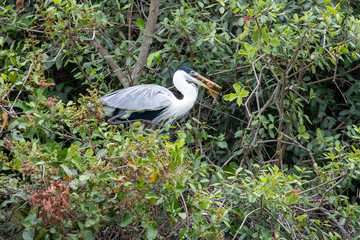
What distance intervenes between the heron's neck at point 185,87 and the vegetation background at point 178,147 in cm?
13

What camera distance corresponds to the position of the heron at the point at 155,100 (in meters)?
5.13

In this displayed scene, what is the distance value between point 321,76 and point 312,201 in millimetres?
1624

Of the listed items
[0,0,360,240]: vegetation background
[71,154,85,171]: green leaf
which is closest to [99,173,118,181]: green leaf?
[0,0,360,240]: vegetation background

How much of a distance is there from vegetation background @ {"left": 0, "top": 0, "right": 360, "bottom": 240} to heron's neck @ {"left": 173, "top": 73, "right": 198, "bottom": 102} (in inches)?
5.2

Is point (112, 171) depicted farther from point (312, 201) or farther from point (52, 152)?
point (312, 201)

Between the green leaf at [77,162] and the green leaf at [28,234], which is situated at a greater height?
the green leaf at [77,162]

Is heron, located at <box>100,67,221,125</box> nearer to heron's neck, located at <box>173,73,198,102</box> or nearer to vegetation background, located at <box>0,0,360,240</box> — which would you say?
heron's neck, located at <box>173,73,198,102</box>

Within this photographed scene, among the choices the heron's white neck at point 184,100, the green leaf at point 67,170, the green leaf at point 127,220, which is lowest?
the heron's white neck at point 184,100

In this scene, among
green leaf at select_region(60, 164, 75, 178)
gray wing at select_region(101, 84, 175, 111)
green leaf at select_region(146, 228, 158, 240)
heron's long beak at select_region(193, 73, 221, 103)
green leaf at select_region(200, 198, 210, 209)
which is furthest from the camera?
heron's long beak at select_region(193, 73, 221, 103)

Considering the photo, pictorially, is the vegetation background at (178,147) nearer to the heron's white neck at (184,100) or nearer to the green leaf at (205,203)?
the green leaf at (205,203)

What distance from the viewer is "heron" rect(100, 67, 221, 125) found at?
5.13 meters

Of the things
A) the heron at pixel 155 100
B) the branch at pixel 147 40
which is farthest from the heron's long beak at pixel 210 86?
the branch at pixel 147 40

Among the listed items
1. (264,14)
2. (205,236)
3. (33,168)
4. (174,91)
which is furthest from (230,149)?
(33,168)

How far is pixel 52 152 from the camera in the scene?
3.44 m
